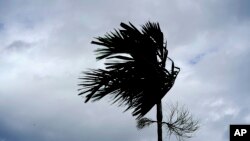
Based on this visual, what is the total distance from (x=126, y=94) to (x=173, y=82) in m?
0.87

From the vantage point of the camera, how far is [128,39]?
21.1 feet

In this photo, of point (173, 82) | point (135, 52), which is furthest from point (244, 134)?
point (135, 52)

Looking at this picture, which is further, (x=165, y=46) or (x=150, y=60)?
(x=165, y=46)

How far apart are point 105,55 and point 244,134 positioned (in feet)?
9.64

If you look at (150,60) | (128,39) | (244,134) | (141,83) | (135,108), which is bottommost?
(244,134)

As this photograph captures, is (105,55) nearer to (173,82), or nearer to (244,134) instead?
(173,82)

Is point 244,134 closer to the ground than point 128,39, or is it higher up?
closer to the ground

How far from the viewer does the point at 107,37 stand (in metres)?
6.36

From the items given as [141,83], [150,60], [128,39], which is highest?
[128,39]

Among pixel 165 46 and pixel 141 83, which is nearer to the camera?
pixel 141 83

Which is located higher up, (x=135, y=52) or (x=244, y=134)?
(x=135, y=52)

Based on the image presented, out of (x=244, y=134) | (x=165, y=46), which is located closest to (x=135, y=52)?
(x=165, y=46)

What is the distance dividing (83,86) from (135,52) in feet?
3.69

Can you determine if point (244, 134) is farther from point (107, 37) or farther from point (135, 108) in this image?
point (107, 37)
